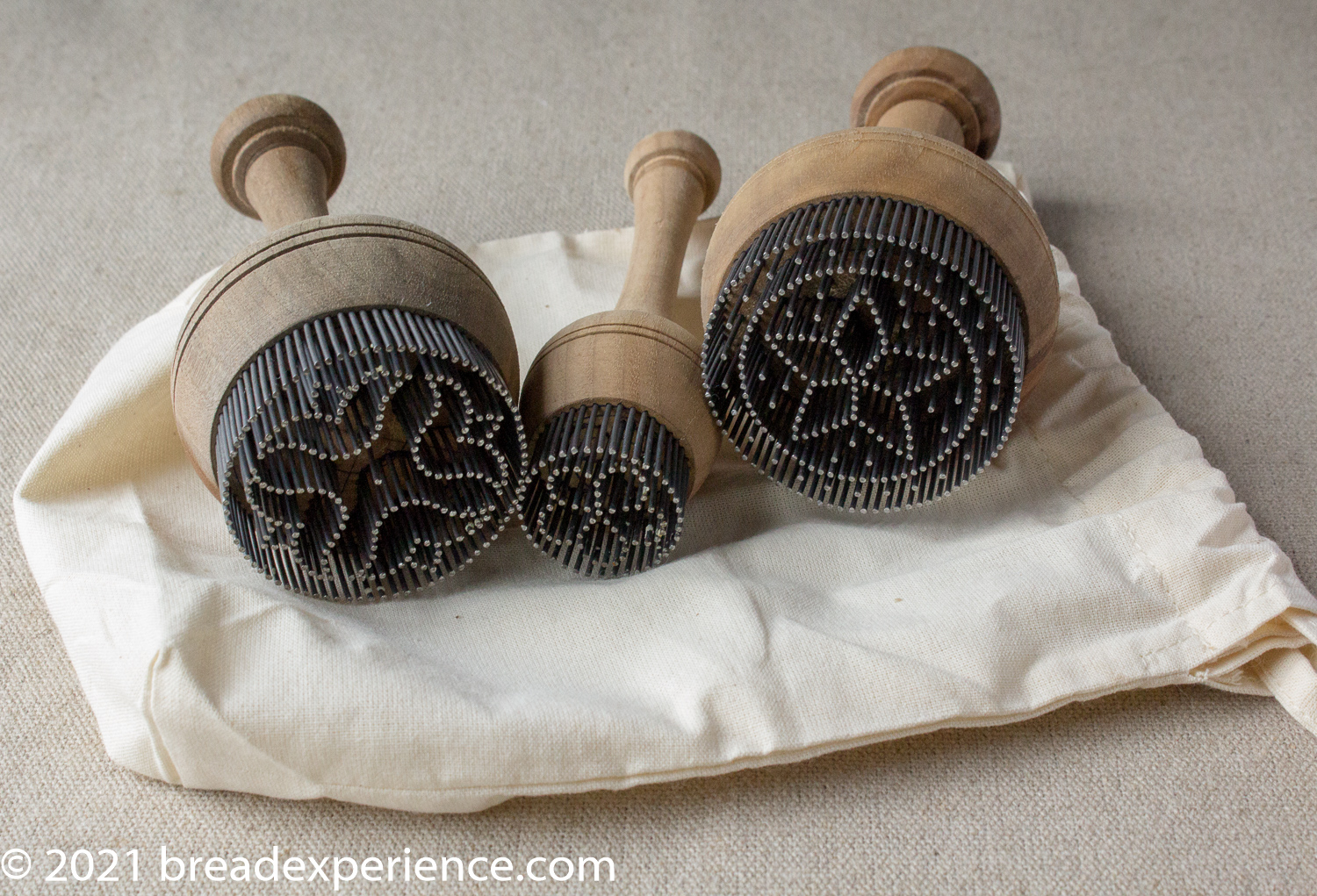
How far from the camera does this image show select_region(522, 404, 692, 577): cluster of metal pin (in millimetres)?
Answer: 699

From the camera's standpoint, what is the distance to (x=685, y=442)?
73 cm

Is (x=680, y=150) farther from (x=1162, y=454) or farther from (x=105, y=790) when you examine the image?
(x=105, y=790)

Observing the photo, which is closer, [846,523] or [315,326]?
[315,326]

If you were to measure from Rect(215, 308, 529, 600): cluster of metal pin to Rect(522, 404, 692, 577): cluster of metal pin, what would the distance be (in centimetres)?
2

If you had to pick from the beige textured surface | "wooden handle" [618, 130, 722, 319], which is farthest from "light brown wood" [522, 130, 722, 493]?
the beige textured surface

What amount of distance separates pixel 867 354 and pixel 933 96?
33 cm

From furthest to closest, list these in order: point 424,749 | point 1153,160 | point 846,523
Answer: point 1153,160 → point 846,523 → point 424,749

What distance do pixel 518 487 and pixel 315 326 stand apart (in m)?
0.15

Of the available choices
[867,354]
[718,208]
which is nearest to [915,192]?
[867,354]

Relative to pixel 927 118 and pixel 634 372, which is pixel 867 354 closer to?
pixel 634 372

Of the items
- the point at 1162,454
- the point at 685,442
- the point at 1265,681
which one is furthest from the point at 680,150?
the point at 1265,681

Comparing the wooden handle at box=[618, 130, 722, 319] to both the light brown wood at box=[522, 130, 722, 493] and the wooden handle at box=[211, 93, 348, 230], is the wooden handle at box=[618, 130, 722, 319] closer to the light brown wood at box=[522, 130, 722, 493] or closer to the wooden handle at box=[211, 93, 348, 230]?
the light brown wood at box=[522, 130, 722, 493]

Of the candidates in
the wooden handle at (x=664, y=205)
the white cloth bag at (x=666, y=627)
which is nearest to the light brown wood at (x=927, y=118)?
the wooden handle at (x=664, y=205)

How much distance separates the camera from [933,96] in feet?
3.12
